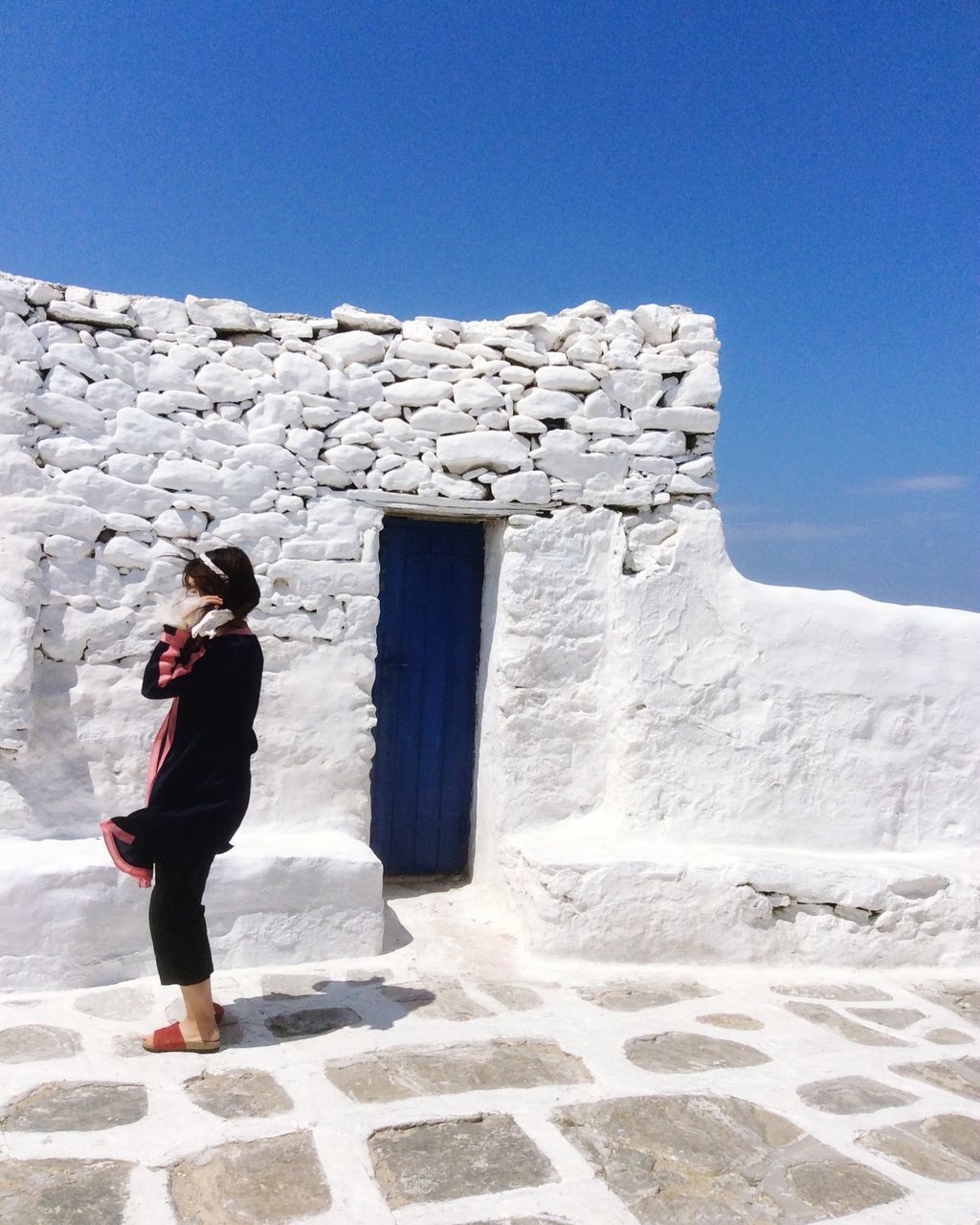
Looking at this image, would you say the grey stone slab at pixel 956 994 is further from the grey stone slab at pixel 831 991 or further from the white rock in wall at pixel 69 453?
the white rock in wall at pixel 69 453

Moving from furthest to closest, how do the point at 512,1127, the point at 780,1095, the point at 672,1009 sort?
1. the point at 672,1009
2. the point at 780,1095
3. the point at 512,1127

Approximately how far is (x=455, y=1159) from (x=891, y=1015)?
213 cm

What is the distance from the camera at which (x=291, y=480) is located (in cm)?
448

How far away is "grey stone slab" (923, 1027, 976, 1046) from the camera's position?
12.0 ft

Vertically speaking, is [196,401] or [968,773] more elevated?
[196,401]

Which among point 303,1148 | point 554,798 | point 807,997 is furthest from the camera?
point 554,798

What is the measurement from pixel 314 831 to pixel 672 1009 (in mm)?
1659

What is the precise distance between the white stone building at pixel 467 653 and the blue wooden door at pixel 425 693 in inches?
0.6

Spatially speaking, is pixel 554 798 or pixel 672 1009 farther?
pixel 554 798

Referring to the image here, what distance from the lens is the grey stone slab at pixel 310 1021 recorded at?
331 cm

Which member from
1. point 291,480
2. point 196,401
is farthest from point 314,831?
point 196,401

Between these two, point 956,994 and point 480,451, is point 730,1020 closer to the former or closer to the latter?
point 956,994

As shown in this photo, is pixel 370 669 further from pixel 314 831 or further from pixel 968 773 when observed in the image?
pixel 968 773

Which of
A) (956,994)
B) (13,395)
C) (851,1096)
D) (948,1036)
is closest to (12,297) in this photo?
(13,395)
